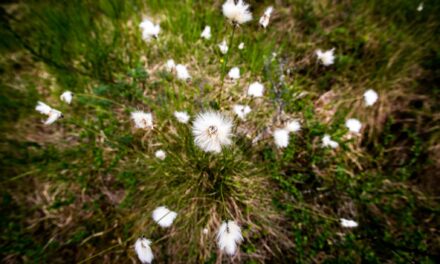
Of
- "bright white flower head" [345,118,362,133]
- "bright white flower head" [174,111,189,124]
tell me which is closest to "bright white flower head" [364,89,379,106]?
"bright white flower head" [345,118,362,133]

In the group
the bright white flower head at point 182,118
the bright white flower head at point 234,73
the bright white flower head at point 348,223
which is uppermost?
the bright white flower head at point 234,73

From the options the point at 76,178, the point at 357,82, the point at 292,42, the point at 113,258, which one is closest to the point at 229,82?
the point at 292,42

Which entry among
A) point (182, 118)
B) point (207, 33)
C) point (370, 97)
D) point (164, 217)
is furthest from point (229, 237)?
point (207, 33)

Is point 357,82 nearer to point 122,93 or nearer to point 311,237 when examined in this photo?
point 311,237

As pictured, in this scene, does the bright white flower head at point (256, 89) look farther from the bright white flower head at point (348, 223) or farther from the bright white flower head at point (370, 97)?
the bright white flower head at point (348, 223)

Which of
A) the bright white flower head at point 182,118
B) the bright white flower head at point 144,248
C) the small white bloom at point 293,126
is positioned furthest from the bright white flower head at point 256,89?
the bright white flower head at point 144,248
